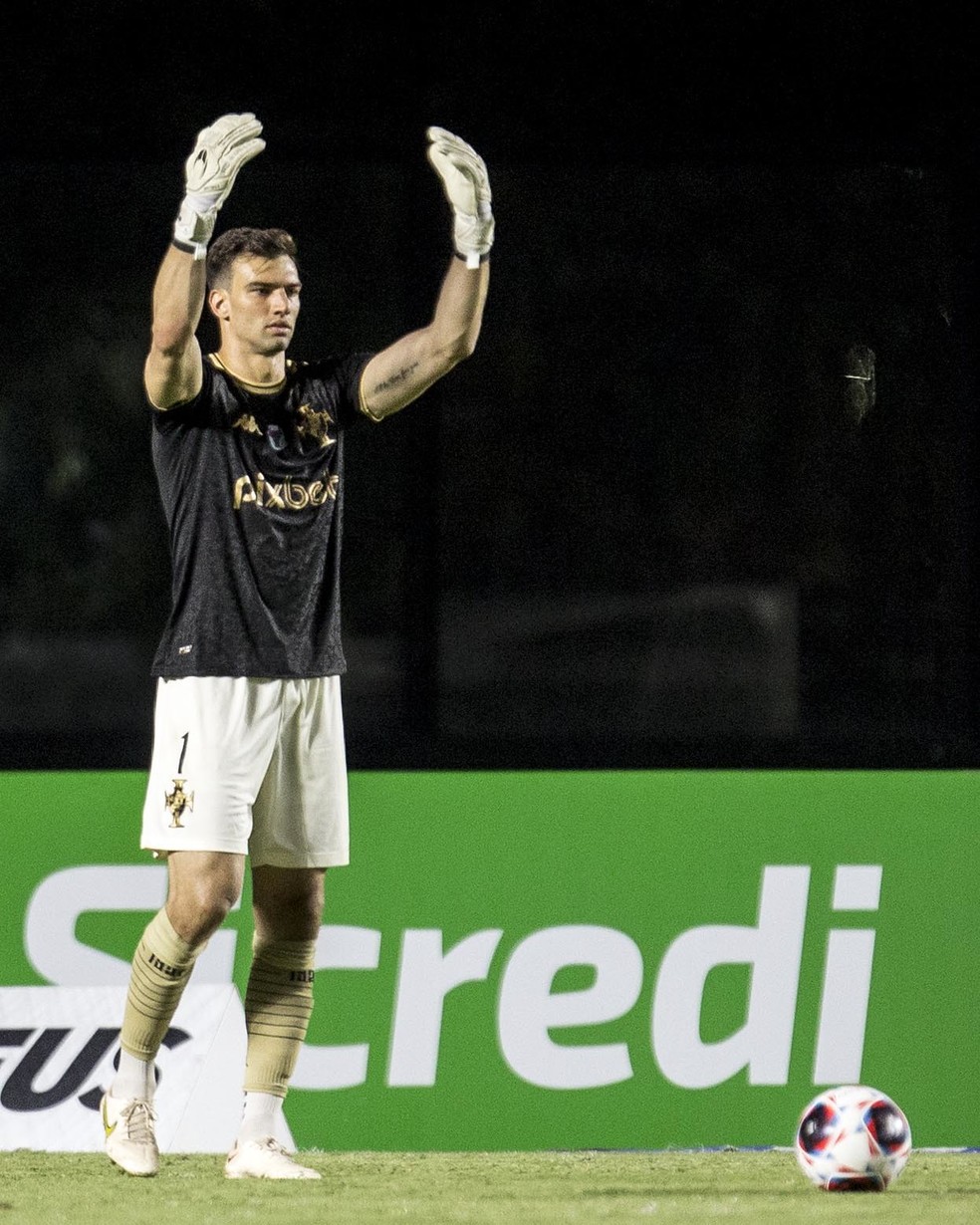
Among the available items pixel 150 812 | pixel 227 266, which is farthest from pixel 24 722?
pixel 227 266

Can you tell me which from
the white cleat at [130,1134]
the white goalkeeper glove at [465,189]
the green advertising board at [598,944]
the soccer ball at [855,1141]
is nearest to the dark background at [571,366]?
the green advertising board at [598,944]

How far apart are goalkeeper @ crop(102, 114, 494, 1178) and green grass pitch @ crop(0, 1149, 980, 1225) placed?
0.51 ft

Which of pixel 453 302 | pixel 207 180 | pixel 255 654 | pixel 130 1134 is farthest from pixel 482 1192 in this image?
pixel 207 180

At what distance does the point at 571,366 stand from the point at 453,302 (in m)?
1.01

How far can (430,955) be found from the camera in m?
5.22

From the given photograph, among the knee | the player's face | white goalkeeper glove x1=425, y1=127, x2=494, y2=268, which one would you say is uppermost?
white goalkeeper glove x1=425, y1=127, x2=494, y2=268

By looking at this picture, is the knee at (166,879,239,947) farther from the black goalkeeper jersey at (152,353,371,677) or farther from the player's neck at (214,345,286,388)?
the player's neck at (214,345,286,388)

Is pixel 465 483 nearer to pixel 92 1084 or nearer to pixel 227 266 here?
pixel 227 266

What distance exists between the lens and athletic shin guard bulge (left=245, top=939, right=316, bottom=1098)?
4.43 metres

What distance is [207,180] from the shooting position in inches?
163

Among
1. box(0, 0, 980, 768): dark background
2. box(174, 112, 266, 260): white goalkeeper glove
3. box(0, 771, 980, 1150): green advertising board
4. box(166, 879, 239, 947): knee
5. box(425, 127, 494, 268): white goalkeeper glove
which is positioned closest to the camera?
box(174, 112, 266, 260): white goalkeeper glove

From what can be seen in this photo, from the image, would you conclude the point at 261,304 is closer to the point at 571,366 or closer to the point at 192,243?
the point at 192,243

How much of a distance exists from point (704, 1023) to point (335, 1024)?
2.89ft

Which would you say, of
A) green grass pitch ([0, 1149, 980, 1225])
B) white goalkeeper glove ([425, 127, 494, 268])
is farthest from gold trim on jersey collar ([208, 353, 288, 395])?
green grass pitch ([0, 1149, 980, 1225])
